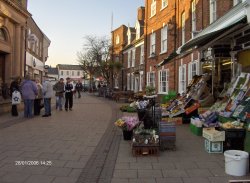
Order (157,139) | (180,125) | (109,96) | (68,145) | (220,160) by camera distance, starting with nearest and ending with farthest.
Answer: (220,160), (157,139), (68,145), (180,125), (109,96)

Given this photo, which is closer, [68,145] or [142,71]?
[68,145]

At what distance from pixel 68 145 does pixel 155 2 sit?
19.3 m

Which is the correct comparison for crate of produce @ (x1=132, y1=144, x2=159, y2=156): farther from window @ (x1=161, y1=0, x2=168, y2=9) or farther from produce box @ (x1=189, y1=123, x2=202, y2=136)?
window @ (x1=161, y1=0, x2=168, y2=9)

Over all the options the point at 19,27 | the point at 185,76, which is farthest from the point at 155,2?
the point at 19,27

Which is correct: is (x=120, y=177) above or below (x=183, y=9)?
below

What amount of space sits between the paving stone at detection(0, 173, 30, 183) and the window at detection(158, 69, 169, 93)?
17561 millimetres

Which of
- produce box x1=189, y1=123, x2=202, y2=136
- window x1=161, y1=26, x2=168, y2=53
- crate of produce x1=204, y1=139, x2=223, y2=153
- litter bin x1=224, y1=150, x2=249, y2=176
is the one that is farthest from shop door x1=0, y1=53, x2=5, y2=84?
litter bin x1=224, y1=150, x2=249, y2=176

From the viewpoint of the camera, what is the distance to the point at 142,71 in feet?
97.8

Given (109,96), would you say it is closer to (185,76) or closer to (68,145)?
(185,76)

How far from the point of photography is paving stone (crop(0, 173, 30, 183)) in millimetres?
5410

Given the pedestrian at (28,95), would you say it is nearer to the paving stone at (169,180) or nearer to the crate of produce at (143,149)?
the crate of produce at (143,149)

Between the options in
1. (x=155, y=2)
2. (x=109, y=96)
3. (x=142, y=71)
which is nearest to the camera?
(x=155, y=2)

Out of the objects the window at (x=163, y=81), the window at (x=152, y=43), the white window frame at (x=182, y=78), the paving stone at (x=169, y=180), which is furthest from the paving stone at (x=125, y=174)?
the window at (x=152, y=43)

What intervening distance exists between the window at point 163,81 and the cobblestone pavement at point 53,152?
1169cm
